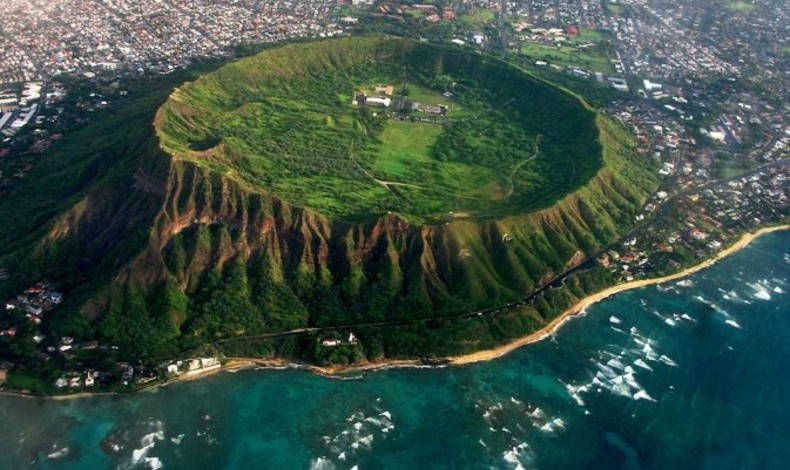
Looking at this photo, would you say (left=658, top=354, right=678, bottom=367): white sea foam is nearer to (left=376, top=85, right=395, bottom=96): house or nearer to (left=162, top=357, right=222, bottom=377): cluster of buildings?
(left=162, top=357, right=222, bottom=377): cluster of buildings

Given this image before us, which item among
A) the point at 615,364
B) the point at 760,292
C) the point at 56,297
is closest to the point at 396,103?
the point at 760,292

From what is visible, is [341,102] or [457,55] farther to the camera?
[457,55]

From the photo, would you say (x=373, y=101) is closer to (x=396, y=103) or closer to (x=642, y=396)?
(x=396, y=103)

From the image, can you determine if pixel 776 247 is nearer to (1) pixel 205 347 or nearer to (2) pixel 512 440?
(2) pixel 512 440

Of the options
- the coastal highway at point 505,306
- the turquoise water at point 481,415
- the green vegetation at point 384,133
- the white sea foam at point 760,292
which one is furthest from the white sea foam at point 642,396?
the green vegetation at point 384,133

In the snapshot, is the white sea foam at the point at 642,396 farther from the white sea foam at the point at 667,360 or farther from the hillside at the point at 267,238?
the hillside at the point at 267,238

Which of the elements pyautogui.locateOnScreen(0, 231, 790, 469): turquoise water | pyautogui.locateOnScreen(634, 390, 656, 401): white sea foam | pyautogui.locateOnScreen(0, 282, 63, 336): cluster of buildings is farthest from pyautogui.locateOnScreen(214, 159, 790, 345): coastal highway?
pyautogui.locateOnScreen(0, 282, 63, 336): cluster of buildings

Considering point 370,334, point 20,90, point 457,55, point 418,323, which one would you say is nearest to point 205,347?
point 370,334

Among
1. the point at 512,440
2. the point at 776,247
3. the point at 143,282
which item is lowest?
the point at 776,247
